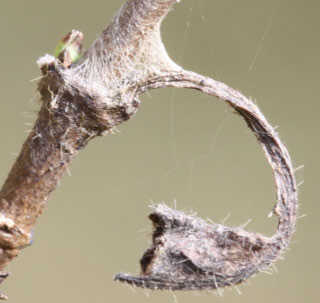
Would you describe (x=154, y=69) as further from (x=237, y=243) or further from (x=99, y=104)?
(x=237, y=243)

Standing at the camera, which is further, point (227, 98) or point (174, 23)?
point (174, 23)

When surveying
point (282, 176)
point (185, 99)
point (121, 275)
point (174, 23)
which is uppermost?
point (174, 23)

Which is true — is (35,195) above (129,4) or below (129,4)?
below

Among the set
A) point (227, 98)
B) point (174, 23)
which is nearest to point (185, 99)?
point (174, 23)

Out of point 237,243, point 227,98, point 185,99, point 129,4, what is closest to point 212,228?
point 237,243

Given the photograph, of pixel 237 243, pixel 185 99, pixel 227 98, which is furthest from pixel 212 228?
pixel 185 99

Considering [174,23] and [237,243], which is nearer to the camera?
[237,243]

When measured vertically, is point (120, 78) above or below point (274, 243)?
above

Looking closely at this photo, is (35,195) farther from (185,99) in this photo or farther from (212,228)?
(185,99)
